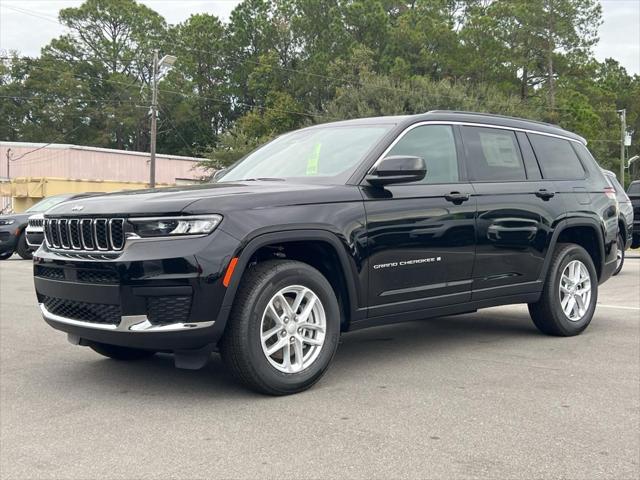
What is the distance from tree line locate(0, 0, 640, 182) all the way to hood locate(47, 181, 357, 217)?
121ft

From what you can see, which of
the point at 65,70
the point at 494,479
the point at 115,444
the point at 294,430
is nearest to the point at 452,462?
the point at 494,479

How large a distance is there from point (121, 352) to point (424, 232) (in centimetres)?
236

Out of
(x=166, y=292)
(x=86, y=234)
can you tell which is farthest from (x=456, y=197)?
(x=86, y=234)

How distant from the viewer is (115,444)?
11.9ft

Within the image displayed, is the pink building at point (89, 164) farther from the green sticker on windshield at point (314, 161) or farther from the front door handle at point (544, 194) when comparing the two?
the green sticker on windshield at point (314, 161)

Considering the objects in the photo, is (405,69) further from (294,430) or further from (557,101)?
(294,430)

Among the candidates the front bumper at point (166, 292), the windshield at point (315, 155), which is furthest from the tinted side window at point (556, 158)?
the front bumper at point (166, 292)

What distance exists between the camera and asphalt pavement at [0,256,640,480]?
11.0 feet

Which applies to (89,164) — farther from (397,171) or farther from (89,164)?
(397,171)

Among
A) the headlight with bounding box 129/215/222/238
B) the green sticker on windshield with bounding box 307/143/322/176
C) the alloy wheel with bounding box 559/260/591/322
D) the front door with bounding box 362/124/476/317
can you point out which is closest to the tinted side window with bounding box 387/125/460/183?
the front door with bounding box 362/124/476/317

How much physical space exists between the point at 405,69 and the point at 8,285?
50.3 metres

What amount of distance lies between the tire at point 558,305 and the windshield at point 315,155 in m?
2.12

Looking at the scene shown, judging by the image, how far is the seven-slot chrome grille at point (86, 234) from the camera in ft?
13.9

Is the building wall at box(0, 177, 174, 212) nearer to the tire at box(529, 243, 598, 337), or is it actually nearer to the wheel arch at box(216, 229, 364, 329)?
the tire at box(529, 243, 598, 337)
